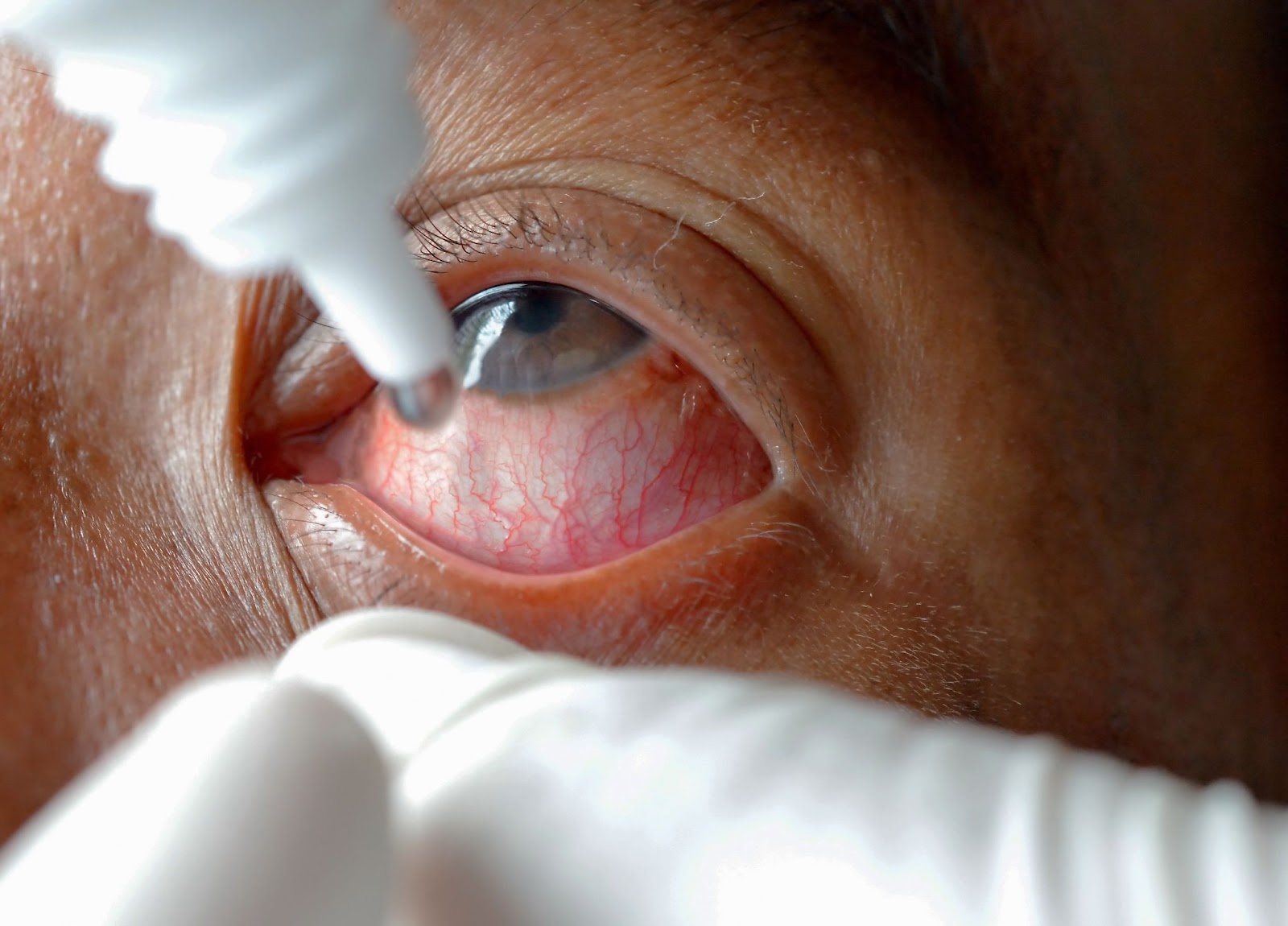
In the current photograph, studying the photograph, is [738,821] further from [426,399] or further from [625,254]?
[625,254]

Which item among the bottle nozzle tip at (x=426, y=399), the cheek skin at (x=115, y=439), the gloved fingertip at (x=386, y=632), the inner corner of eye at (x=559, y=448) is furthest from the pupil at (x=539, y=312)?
the bottle nozzle tip at (x=426, y=399)

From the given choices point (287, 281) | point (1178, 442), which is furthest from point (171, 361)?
point (1178, 442)

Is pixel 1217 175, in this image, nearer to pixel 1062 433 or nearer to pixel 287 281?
pixel 1062 433

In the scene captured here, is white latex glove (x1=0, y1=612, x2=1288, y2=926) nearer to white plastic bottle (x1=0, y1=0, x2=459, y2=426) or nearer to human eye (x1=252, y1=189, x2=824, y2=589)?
white plastic bottle (x1=0, y1=0, x2=459, y2=426)

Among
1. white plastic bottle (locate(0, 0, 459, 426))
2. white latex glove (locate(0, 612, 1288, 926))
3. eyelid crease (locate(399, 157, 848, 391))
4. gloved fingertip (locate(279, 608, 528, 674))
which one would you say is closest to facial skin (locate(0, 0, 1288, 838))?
eyelid crease (locate(399, 157, 848, 391))

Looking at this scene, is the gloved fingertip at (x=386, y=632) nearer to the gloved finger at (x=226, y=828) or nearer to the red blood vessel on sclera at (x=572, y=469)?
the gloved finger at (x=226, y=828)

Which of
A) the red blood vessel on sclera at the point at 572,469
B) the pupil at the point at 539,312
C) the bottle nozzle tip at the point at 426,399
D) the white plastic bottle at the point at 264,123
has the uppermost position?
the white plastic bottle at the point at 264,123
